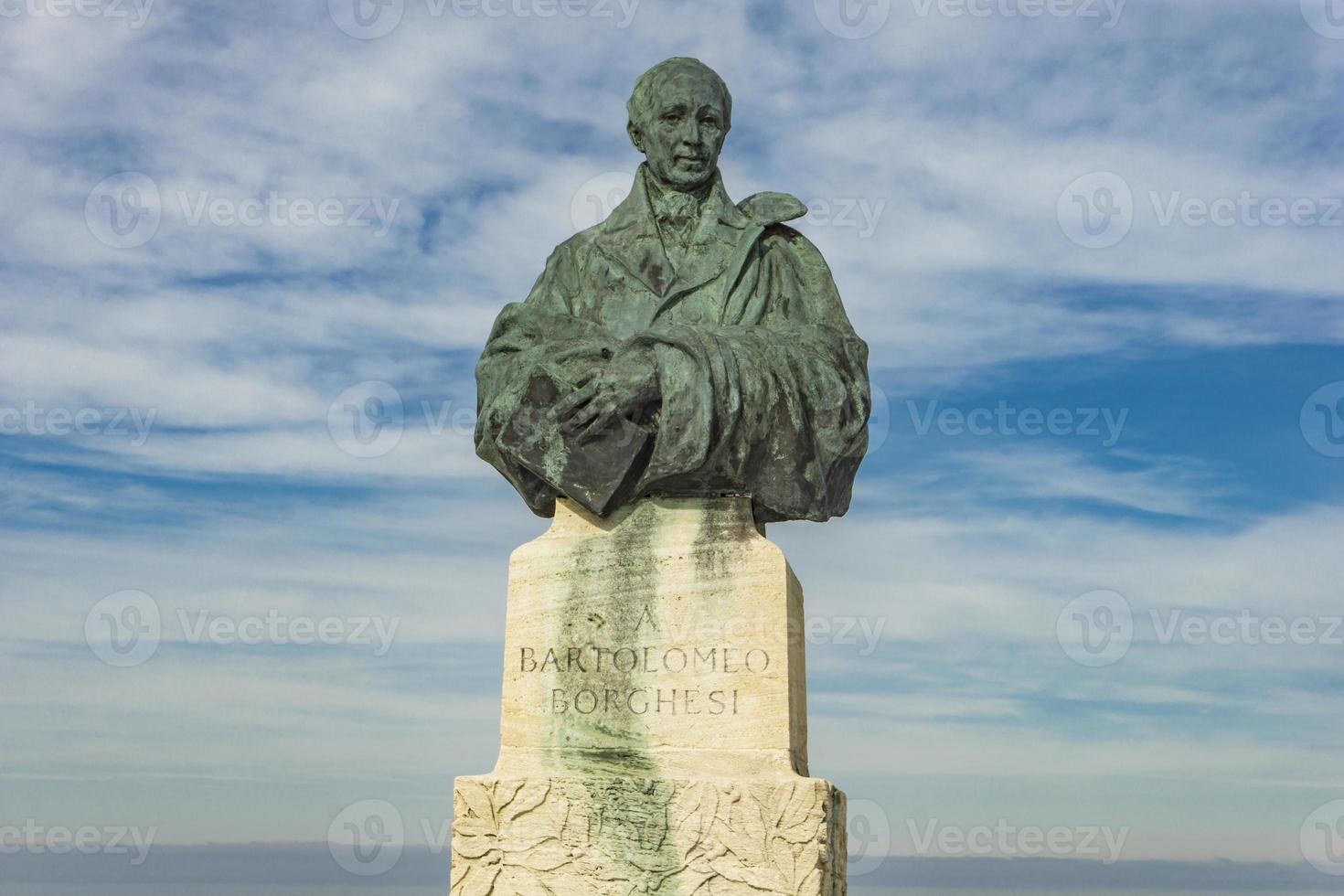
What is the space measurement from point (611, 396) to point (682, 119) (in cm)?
215

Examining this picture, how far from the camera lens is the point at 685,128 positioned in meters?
10.1

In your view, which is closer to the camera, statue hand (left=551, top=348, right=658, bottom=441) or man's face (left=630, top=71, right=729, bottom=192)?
statue hand (left=551, top=348, right=658, bottom=441)

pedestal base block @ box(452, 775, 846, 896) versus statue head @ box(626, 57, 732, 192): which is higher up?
statue head @ box(626, 57, 732, 192)

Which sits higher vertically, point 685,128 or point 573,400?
point 685,128

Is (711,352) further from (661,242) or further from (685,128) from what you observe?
(685,128)

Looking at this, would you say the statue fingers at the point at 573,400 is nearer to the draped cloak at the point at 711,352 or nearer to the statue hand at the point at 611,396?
the statue hand at the point at 611,396

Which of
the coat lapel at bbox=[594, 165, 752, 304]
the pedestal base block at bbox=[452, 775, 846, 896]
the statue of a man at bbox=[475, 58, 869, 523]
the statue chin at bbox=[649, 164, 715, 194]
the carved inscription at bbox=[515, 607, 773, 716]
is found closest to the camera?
the pedestal base block at bbox=[452, 775, 846, 896]

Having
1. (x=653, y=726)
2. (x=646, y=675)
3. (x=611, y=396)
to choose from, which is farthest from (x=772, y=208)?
(x=653, y=726)

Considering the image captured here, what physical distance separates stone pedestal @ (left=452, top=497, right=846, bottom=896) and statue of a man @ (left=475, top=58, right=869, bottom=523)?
0.39 m

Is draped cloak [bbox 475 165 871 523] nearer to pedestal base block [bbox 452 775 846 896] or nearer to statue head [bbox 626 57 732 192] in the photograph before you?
statue head [bbox 626 57 732 192]

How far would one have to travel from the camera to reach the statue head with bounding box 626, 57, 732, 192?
396 inches

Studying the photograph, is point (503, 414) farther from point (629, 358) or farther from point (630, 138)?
point (630, 138)

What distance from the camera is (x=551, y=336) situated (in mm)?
9820

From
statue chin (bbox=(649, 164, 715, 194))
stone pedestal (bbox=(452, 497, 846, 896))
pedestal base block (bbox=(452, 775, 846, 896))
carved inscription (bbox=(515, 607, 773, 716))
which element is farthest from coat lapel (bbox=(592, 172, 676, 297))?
pedestal base block (bbox=(452, 775, 846, 896))
